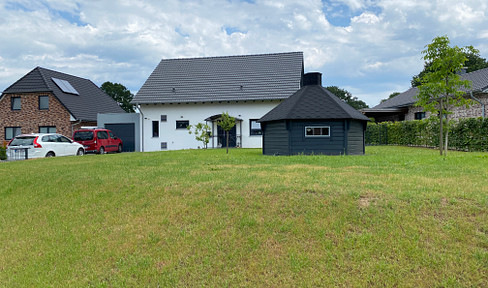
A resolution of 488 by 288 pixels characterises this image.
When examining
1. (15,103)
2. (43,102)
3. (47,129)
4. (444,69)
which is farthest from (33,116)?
(444,69)

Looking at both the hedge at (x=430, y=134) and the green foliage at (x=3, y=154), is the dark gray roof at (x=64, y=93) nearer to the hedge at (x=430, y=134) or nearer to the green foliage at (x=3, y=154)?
the green foliage at (x=3, y=154)

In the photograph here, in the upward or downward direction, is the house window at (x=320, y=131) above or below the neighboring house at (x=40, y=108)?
below

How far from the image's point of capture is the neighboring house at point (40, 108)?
3027 cm

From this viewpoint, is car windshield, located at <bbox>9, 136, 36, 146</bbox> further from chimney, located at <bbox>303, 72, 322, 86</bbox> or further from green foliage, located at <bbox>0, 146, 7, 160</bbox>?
chimney, located at <bbox>303, 72, 322, 86</bbox>

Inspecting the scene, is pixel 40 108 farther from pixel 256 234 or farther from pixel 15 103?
pixel 256 234

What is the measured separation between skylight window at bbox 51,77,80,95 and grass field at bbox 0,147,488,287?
1077 inches

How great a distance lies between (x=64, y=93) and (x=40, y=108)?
89.9 inches

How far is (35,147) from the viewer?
56.9 ft

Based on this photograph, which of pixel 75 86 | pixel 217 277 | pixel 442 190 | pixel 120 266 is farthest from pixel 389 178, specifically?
pixel 75 86

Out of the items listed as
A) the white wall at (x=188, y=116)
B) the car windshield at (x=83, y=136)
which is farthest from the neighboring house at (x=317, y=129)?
the car windshield at (x=83, y=136)

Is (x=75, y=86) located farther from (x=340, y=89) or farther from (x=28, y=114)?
(x=340, y=89)

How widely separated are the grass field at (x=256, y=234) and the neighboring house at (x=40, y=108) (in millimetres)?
25054

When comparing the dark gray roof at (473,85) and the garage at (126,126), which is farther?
the garage at (126,126)

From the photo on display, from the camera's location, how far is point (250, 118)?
2739 cm
